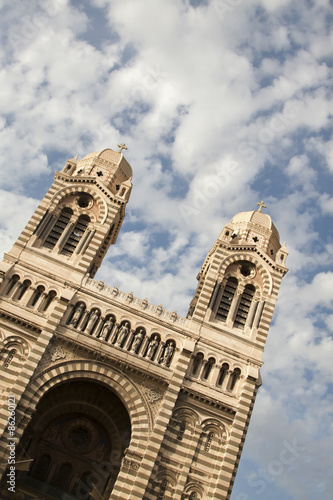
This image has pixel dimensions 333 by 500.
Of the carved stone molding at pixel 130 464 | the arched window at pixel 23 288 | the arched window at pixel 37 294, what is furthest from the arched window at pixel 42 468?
the arched window at pixel 23 288

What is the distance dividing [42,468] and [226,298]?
15617 mm

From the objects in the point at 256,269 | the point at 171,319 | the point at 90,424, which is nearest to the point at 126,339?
the point at 171,319

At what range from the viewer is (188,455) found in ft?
83.4

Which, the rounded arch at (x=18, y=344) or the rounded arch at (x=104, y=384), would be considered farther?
the rounded arch at (x=18, y=344)

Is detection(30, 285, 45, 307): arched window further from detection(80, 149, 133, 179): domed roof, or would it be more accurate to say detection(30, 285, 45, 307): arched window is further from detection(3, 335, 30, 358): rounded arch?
detection(80, 149, 133, 179): domed roof

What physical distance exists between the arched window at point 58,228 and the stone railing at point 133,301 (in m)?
3.76

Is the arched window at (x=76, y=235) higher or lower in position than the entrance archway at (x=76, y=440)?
higher

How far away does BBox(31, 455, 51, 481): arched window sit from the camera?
26.2 meters

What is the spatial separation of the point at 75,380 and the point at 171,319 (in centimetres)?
691

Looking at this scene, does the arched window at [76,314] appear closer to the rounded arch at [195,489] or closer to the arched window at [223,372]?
the arched window at [223,372]

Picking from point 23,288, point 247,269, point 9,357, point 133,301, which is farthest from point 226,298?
point 9,357

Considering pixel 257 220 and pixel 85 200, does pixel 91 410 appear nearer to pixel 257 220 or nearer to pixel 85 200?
pixel 85 200

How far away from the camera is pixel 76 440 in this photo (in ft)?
90.6

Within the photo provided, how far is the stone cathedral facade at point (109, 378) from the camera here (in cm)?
2475
